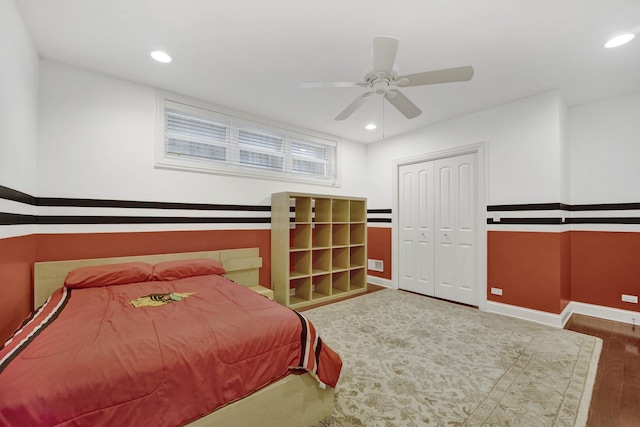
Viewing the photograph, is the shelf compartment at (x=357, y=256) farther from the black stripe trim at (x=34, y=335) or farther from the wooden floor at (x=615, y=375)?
the black stripe trim at (x=34, y=335)

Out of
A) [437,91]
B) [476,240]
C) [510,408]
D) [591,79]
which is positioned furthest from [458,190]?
[510,408]

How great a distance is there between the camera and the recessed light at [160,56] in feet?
8.46

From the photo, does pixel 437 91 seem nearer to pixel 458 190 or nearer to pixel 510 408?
pixel 458 190

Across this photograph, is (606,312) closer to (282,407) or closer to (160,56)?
(282,407)

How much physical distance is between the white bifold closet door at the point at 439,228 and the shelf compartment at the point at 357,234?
66 cm

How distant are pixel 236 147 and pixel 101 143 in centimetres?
147

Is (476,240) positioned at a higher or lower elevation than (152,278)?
higher

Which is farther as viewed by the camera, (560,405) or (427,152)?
(427,152)

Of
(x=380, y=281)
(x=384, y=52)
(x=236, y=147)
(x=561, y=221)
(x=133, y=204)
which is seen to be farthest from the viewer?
(x=380, y=281)

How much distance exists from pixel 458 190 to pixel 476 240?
74 cm

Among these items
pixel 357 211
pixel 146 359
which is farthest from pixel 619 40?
pixel 146 359

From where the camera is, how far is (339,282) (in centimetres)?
459

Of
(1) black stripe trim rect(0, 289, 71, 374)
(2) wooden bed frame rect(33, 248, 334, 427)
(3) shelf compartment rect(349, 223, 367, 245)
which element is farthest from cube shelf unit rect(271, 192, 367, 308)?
(1) black stripe trim rect(0, 289, 71, 374)

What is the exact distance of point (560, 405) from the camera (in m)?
1.87
